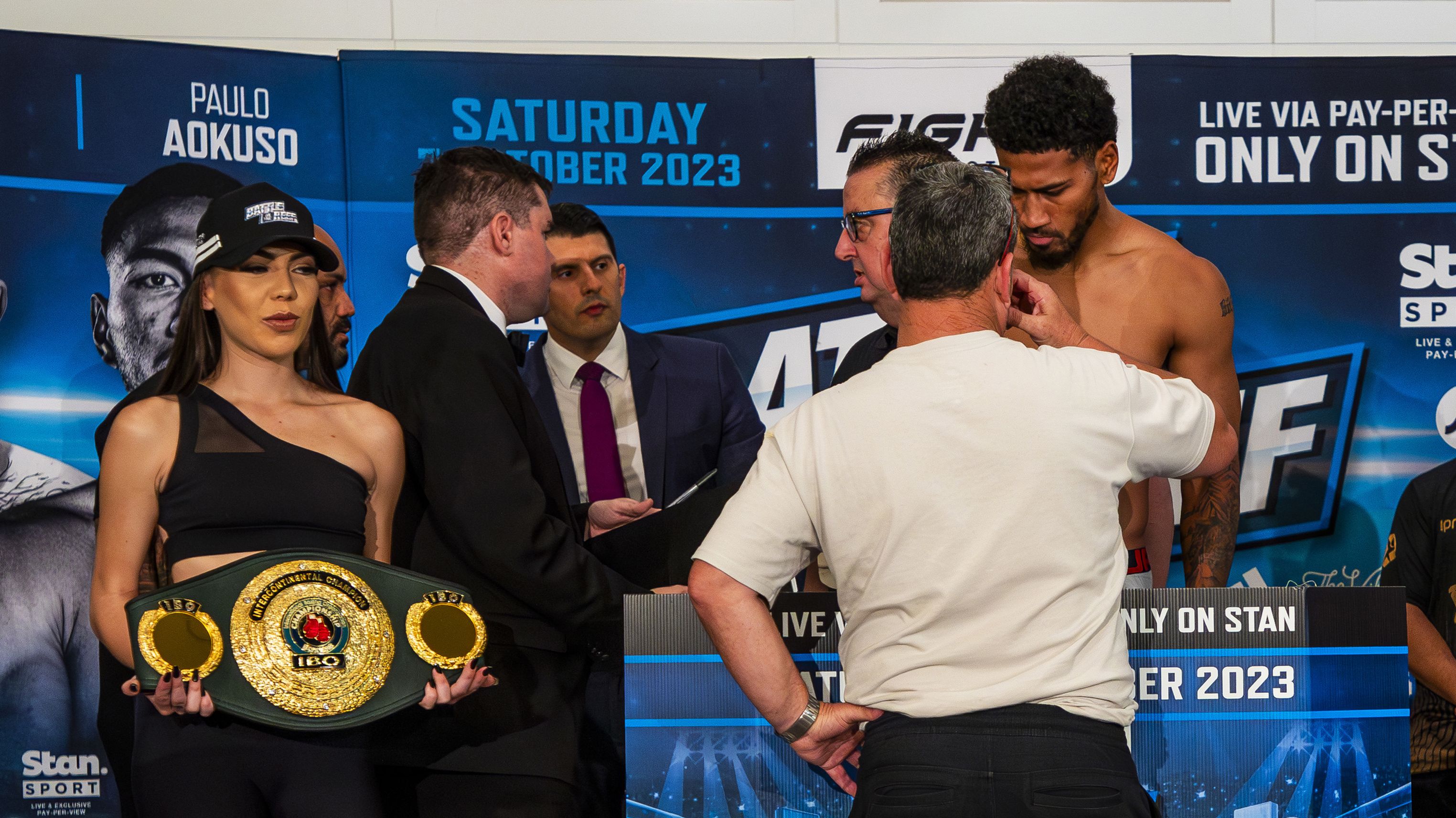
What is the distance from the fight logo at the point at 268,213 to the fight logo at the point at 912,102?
1.97m

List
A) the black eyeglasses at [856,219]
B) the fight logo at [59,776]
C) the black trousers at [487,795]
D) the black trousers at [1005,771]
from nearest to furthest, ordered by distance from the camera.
Answer: 1. the black trousers at [1005,771]
2. the black trousers at [487,795]
3. the black eyeglasses at [856,219]
4. the fight logo at [59,776]

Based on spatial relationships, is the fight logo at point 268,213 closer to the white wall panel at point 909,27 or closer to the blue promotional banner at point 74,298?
the blue promotional banner at point 74,298

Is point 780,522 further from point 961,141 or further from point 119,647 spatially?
point 961,141

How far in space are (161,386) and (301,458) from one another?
0.96 ft

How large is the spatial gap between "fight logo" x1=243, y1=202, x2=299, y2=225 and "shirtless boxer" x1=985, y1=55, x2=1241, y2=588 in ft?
4.48

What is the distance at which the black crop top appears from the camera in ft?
6.74

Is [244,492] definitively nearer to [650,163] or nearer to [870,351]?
[870,351]

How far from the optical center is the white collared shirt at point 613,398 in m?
3.68

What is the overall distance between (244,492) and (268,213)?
0.47 meters

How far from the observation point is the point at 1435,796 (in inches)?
113

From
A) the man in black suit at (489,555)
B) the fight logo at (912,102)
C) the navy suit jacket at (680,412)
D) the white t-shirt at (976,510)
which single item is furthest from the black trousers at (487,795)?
the fight logo at (912,102)

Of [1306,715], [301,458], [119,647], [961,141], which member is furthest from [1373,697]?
[961,141]

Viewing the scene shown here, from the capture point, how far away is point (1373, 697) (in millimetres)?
2016

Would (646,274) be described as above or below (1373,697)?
above
